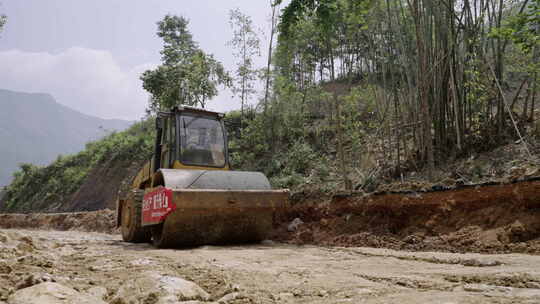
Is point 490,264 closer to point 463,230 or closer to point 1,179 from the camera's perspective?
point 463,230

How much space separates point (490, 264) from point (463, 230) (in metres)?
1.59

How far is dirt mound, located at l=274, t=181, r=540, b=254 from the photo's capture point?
166 inches

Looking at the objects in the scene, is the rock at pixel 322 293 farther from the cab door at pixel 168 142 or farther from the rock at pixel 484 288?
the cab door at pixel 168 142

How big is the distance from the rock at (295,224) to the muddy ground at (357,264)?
0.05 metres

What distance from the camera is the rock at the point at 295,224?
679 centimetres

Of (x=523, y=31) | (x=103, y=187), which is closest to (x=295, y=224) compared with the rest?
(x=523, y=31)

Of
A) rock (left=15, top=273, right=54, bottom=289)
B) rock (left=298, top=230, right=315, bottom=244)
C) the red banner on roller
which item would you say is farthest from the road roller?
rock (left=15, top=273, right=54, bottom=289)

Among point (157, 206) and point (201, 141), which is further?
point (201, 141)

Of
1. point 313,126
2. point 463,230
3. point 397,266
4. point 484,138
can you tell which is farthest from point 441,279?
point 313,126

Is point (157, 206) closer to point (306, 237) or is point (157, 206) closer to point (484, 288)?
point (306, 237)

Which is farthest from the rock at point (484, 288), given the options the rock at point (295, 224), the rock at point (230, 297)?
the rock at point (295, 224)

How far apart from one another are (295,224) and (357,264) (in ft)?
11.0

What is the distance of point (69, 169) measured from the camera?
27703 mm

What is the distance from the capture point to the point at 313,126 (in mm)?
13547
